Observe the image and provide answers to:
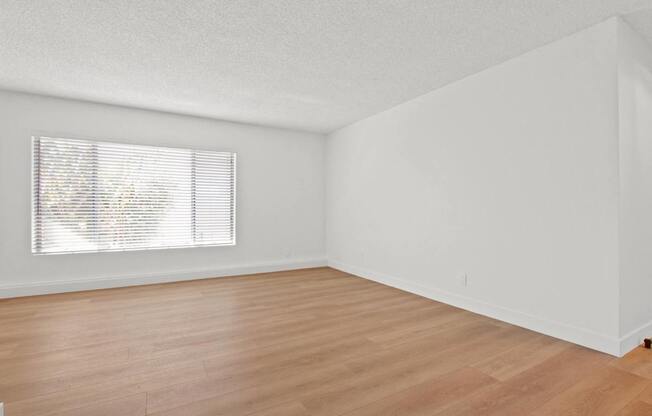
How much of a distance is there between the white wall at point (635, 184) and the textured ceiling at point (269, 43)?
26 cm

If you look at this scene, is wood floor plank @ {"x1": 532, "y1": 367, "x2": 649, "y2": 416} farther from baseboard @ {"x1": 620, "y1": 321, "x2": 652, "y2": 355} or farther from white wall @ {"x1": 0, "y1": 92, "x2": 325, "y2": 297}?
white wall @ {"x1": 0, "y1": 92, "x2": 325, "y2": 297}

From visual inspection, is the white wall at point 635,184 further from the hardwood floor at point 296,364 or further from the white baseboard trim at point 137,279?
the white baseboard trim at point 137,279

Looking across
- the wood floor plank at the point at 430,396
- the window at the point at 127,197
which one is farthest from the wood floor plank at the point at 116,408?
the window at the point at 127,197

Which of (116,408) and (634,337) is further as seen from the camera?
(634,337)

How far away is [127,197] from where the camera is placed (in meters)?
4.44

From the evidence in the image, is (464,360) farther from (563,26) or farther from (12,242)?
(12,242)

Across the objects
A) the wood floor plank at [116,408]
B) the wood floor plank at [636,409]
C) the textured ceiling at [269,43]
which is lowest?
the wood floor plank at [636,409]

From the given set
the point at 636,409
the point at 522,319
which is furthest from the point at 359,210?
the point at 636,409

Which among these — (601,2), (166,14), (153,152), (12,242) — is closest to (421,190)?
(601,2)

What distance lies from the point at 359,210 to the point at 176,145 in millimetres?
3004

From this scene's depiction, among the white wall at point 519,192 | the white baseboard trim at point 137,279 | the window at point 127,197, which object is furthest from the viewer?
the window at point 127,197

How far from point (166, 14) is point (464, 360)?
10.8ft

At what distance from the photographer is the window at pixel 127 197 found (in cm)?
404

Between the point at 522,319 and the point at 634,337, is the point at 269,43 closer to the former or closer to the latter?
the point at 522,319
